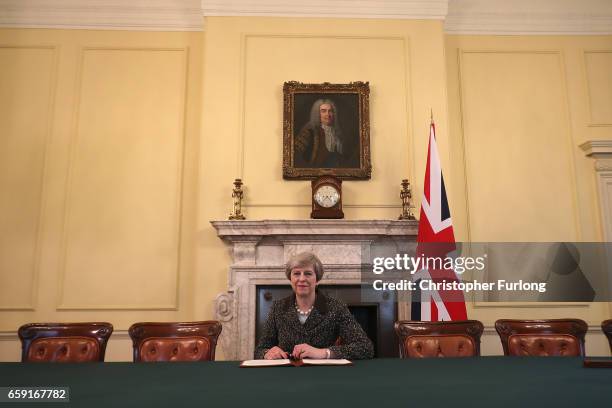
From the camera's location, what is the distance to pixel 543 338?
3158 mm

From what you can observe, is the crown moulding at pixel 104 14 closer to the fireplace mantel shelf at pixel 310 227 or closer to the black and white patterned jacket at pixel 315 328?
the fireplace mantel shelf at pixel 310 227

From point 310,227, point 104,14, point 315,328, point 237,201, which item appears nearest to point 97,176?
point 237,201

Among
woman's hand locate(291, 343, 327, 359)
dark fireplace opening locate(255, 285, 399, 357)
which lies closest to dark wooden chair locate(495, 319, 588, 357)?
woman's hand locate(291, 343, 327, 359)

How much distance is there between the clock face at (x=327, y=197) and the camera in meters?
5.07

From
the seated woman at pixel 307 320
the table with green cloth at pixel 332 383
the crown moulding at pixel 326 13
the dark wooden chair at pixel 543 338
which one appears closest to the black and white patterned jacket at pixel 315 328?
the seated woman at pixel 307 320

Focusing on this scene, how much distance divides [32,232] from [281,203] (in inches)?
105

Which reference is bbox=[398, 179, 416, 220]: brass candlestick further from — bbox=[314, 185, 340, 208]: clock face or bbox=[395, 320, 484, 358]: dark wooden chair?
bbox=[395, 320, 484, 358]: dark wooden chair

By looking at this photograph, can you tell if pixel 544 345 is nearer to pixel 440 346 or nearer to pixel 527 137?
pixel 440 346

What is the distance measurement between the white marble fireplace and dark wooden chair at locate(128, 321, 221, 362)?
1.82 m

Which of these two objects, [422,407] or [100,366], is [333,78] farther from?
[422,407]

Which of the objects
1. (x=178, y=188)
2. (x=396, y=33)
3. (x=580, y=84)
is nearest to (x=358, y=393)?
(x=178, y=188)

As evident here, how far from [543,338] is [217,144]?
11.6 ft

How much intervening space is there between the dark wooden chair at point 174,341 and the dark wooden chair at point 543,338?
5.92 feet

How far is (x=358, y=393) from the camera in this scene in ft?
5.80
